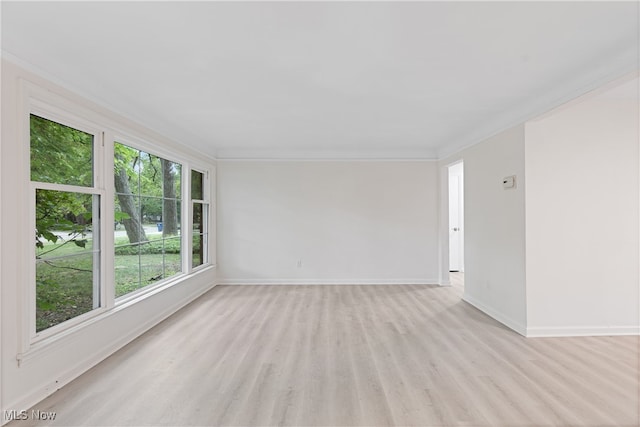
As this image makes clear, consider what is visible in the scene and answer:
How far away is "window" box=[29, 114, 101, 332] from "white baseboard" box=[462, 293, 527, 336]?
14.6ft

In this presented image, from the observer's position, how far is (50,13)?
76.5 inches

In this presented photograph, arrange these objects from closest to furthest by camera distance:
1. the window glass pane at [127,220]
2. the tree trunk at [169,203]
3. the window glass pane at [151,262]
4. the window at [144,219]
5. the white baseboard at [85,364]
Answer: the white baseboard at [85,364], the window glass pane at [127,220], the window at [144,219], the window glass pane at [151,262], the tree trunk at [169,203]

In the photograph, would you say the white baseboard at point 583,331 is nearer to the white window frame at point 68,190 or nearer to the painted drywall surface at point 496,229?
the painted drywall surface at point 496,229

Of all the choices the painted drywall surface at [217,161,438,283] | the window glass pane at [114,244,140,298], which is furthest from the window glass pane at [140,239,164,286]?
the painted drywall surface at [217,161,438,283]

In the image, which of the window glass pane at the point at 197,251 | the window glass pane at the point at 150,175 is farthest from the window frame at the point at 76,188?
the window glass pane at the point at 197,251

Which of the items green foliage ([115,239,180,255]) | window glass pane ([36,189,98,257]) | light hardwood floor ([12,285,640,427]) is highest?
window glass pane ([36,189,98,257])

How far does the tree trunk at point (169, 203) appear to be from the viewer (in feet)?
15.1

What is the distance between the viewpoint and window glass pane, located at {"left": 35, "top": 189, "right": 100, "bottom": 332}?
8.32 feet

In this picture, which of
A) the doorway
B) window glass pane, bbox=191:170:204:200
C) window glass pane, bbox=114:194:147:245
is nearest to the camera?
window glass pane, bbox=114:194:147:245

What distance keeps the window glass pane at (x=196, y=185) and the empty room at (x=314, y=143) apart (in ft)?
0.67

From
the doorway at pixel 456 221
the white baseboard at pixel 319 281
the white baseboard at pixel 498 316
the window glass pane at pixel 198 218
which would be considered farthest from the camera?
the doorway at pixel 456 221

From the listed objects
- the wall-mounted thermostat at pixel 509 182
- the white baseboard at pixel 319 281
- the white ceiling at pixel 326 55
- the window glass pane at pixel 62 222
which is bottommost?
the white baseboard at pixel 319 281

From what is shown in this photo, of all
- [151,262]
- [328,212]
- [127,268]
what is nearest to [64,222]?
[127,268]

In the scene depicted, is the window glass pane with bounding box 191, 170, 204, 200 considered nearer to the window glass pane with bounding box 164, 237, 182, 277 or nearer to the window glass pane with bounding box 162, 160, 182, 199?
the window glass pane with bounding box 162, 160, 182, 199
